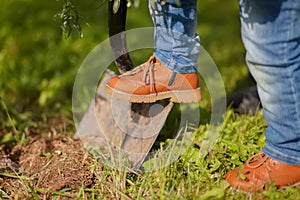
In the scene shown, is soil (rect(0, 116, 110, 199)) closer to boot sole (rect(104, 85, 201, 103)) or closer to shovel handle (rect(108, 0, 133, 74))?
boot sole (rect(104, 85, 201, 103))

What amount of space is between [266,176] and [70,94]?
1656 millimetres

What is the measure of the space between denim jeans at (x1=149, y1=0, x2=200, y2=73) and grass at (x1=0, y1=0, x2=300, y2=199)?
0.39 meters

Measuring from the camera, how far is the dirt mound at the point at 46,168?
2062 mm

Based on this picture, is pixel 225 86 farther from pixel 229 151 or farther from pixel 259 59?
pixel 259 59

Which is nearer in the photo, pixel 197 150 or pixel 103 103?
pixel 197 150

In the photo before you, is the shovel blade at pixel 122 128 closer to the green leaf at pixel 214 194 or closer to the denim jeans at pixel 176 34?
the denim jeans at pixel 176 34

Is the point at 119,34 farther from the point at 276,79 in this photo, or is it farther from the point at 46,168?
the point at 276,79

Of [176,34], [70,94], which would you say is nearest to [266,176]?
[176,34]

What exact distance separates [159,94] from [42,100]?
120 centimetres

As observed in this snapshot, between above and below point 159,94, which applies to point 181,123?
below

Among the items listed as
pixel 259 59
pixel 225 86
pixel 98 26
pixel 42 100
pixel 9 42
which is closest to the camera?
pixel 259 59

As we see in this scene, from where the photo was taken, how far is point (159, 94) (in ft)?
7.12

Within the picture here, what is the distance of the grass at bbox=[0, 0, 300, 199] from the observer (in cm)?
201

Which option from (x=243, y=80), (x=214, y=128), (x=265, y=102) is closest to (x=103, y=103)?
(x=214, y=128)
